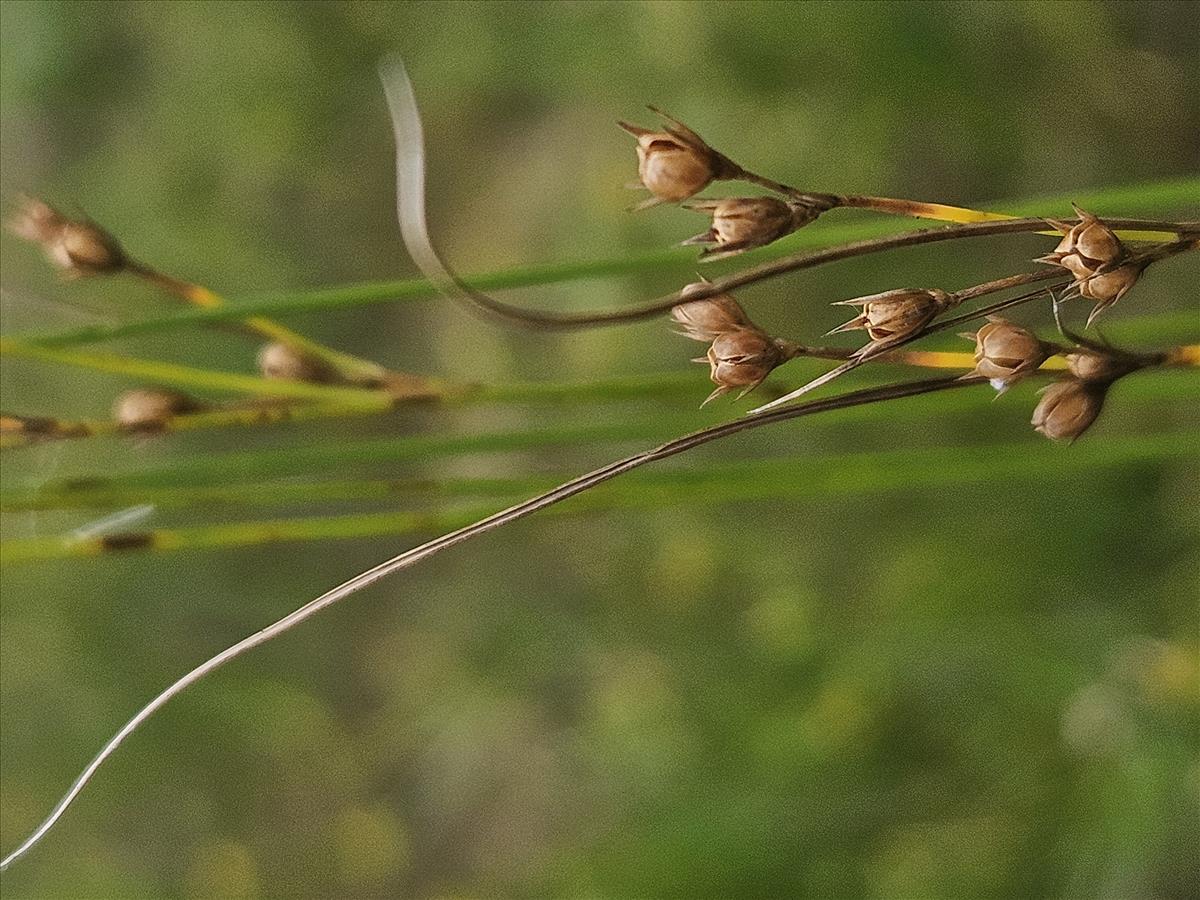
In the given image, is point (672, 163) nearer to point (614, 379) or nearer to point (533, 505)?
point (533, 505)

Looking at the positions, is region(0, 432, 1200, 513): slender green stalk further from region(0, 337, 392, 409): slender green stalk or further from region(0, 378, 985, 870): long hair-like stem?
region(0, 378, 985, 870): long hair-like stem

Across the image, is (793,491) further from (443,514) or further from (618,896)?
(618,896)

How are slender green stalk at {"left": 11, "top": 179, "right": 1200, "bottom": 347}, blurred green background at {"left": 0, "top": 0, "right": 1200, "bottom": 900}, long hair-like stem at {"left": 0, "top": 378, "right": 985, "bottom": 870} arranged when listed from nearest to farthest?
long hair-like stem at {"left": 0, "top": 378, "right": 985, "bottom": 870} < slender green stalk at {"left": 11, "top": 179, "right": 1200, "bottom": 347} < blurred green background at {"left": 0, "top": 0, "right": 1200, "bottom": 900}

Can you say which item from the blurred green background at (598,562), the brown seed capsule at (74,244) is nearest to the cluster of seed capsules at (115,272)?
the brown seed capsule at (74,244)

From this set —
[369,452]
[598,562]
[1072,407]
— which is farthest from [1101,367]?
[598,562]

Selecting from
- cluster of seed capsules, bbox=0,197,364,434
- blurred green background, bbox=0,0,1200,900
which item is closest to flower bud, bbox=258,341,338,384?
cluster of seed capsules, bbox=0,197,364,434

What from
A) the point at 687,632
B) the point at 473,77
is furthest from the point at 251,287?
the point at 687,632

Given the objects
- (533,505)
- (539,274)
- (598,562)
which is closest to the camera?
(533,505)
